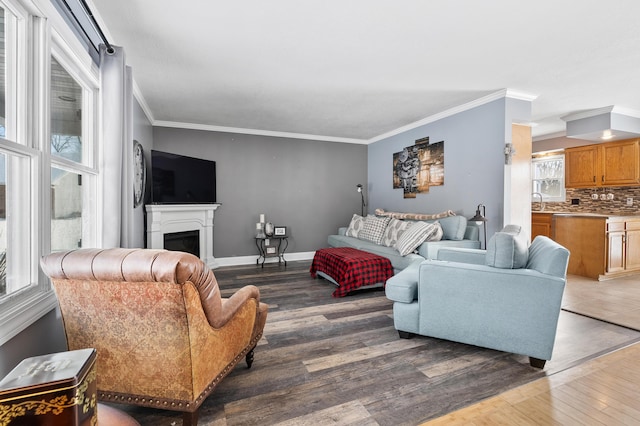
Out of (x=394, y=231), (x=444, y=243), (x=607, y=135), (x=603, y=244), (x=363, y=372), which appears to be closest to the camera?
(x=363, y=372)

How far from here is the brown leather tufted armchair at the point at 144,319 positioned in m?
1.23

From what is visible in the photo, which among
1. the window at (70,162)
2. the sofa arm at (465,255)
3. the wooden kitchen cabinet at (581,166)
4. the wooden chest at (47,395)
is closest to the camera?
the wooden chest at (47,395)

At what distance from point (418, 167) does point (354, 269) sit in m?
2.36

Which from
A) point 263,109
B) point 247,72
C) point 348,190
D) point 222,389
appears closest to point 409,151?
point 348,190

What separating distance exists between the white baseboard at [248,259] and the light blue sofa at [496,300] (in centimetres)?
355

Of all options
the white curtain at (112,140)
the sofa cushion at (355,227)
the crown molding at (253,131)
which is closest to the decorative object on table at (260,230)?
the sofa cushion at (355,227)

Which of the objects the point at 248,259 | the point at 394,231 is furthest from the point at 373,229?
the point at 248,259

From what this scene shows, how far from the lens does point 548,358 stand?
202 cm

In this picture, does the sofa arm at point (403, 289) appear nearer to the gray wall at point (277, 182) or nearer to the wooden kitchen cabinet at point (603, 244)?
the gray wall at point (277, 182)

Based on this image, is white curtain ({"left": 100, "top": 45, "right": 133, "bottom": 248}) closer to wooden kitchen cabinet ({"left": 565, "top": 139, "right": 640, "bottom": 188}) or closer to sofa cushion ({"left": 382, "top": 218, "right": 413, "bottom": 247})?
sofa cushion ({"left": 382, "top": 218, "right": 413, "bottom": 247})

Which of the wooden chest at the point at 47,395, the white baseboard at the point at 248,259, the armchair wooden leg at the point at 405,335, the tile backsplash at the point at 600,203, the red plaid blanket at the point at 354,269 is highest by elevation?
the tile backsplash at the point at 600,203

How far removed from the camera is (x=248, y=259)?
5543 mm

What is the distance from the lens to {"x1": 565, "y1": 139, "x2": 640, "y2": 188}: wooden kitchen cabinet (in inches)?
189

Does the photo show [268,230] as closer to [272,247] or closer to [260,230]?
[260,230]
